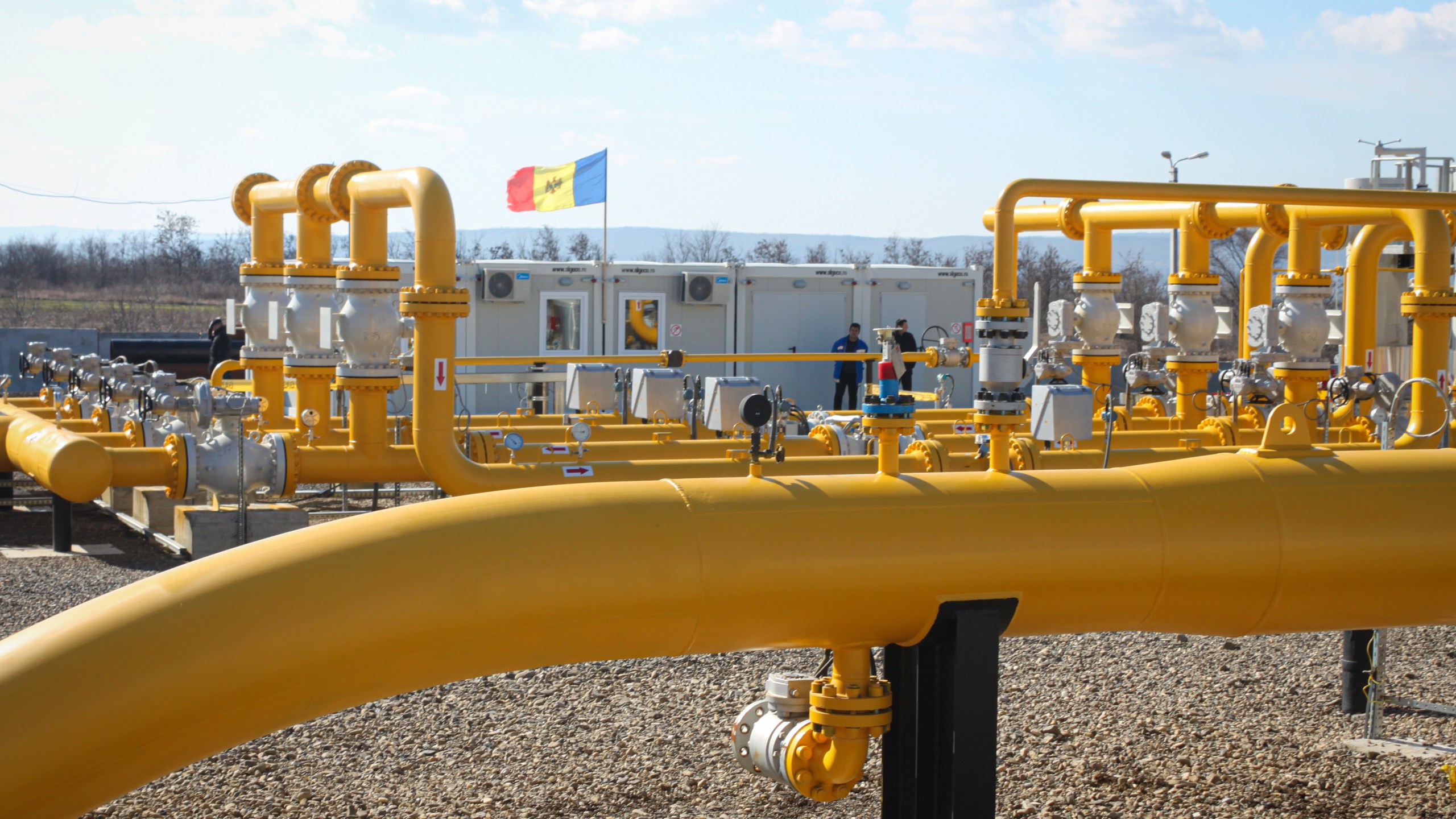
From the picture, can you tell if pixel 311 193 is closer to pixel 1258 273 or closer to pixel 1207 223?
pixel 1207 223

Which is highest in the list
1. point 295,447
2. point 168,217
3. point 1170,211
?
point 168,217

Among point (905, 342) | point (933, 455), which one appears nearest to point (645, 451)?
point (933, 455)

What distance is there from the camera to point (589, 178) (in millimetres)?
18328

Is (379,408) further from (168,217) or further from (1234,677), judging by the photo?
(168,217)

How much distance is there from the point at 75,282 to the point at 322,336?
51.3m

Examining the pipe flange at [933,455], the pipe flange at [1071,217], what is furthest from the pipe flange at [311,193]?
the pipe flange at [1071,217]

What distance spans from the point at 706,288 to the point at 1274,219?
27.1 ft

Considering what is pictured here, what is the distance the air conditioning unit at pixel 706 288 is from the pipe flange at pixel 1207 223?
24.9 feet

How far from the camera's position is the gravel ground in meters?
4.96

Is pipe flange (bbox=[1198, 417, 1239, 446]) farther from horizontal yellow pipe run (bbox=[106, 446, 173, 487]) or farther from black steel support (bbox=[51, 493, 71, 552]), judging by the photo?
black steel support (bbox=[51, 493, 71, 552])

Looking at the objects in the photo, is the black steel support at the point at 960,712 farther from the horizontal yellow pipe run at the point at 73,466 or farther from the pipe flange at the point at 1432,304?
the pipe flange at the point at 1432,304

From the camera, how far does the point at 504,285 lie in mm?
16672

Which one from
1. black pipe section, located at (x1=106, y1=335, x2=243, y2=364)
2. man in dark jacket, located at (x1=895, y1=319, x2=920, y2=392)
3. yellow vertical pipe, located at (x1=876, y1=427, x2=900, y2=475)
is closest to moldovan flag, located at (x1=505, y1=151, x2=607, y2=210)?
man in dark jacket, located at (x1=895, y1=319, x2=920, y2=392)

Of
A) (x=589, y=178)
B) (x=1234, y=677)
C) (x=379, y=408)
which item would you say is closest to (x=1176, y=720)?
(x=1234, y=677)
